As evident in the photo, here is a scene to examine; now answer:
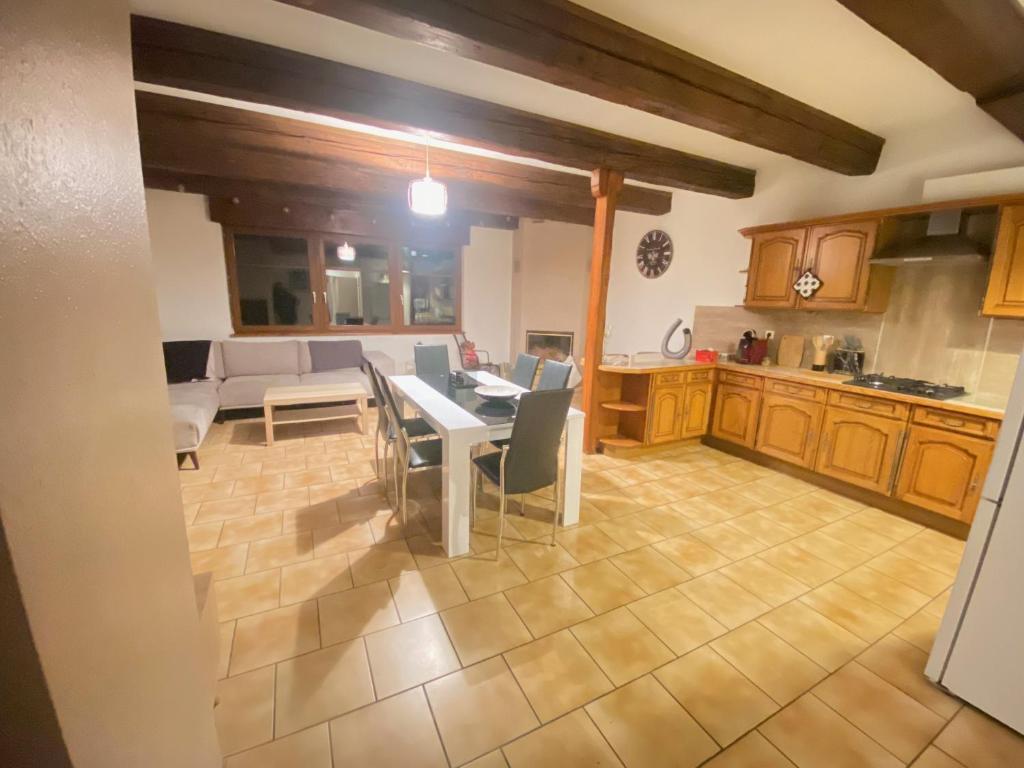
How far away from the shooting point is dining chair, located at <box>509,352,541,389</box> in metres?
3.17

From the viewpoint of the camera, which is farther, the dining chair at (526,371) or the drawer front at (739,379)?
the drawer front at (739,379)

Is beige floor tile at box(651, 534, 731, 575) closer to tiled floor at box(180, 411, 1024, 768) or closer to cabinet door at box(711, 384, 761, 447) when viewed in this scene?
tiled floor at box(180, 411, 1024, 768)

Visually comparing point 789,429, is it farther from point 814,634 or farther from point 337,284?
point 337,284

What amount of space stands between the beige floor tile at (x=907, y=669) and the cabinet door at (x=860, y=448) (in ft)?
4.59

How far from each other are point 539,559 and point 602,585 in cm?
35

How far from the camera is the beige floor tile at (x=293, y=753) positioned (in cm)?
124

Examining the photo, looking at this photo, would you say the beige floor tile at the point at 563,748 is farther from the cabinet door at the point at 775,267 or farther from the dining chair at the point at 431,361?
the cabinet door at the point at 775,267

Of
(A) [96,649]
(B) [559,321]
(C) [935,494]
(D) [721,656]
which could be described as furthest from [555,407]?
(B) [559,321]

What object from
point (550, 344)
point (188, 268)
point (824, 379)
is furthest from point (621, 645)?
point (188, 268)

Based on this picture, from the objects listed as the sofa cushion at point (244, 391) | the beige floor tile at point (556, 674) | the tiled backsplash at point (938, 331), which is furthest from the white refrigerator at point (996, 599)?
the sofa cushion at point (244, 391)

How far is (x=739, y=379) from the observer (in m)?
3.65

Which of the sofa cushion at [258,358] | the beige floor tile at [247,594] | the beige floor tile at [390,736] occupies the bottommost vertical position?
the beige floor tile at [390,736]

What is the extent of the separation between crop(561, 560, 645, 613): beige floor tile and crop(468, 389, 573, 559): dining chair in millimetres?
424

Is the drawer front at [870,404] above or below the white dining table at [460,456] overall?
above
